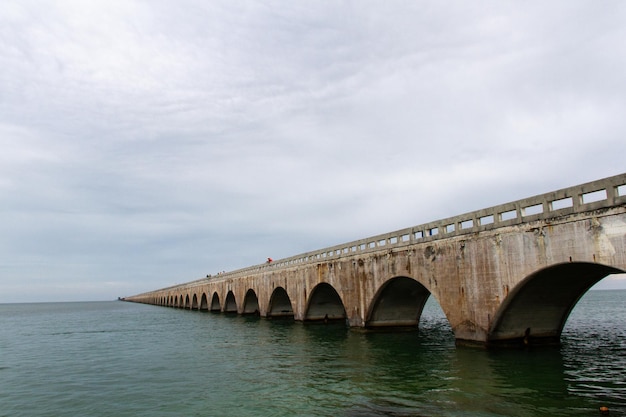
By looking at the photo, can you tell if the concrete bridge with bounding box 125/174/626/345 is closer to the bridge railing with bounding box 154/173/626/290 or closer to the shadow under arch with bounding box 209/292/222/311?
the bridge railing with bounding box 154/173/626/290

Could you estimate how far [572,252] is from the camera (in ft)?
47.6

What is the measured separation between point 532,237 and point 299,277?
23.6m

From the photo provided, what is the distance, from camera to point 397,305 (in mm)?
28562

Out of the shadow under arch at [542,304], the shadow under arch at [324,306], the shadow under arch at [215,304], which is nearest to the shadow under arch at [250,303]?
the shadow under arch at [215,304]

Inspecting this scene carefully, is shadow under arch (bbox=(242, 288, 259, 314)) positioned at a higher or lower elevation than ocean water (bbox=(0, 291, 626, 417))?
higher

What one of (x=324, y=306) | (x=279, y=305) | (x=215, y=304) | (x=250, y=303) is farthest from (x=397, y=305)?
(x=215, y=304)

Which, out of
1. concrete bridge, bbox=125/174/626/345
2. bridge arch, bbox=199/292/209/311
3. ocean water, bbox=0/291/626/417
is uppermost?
concrete bridge, bbox=125/174/626/345

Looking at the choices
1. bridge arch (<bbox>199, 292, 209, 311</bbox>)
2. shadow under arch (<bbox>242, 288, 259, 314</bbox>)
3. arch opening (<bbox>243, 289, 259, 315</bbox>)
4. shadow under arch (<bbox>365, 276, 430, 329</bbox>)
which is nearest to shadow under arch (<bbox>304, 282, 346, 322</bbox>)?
shadow under arch (<bbox>365, 276, 430, 329</bbox>)

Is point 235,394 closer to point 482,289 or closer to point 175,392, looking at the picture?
point 175,392

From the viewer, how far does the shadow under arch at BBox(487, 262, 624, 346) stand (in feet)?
53.1

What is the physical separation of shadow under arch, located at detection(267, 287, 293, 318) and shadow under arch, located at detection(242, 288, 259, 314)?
7.84 m

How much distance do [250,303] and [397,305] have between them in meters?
31.0

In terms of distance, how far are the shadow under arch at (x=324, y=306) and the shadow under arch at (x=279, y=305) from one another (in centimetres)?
770

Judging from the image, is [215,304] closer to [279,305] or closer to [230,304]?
[230,304]
